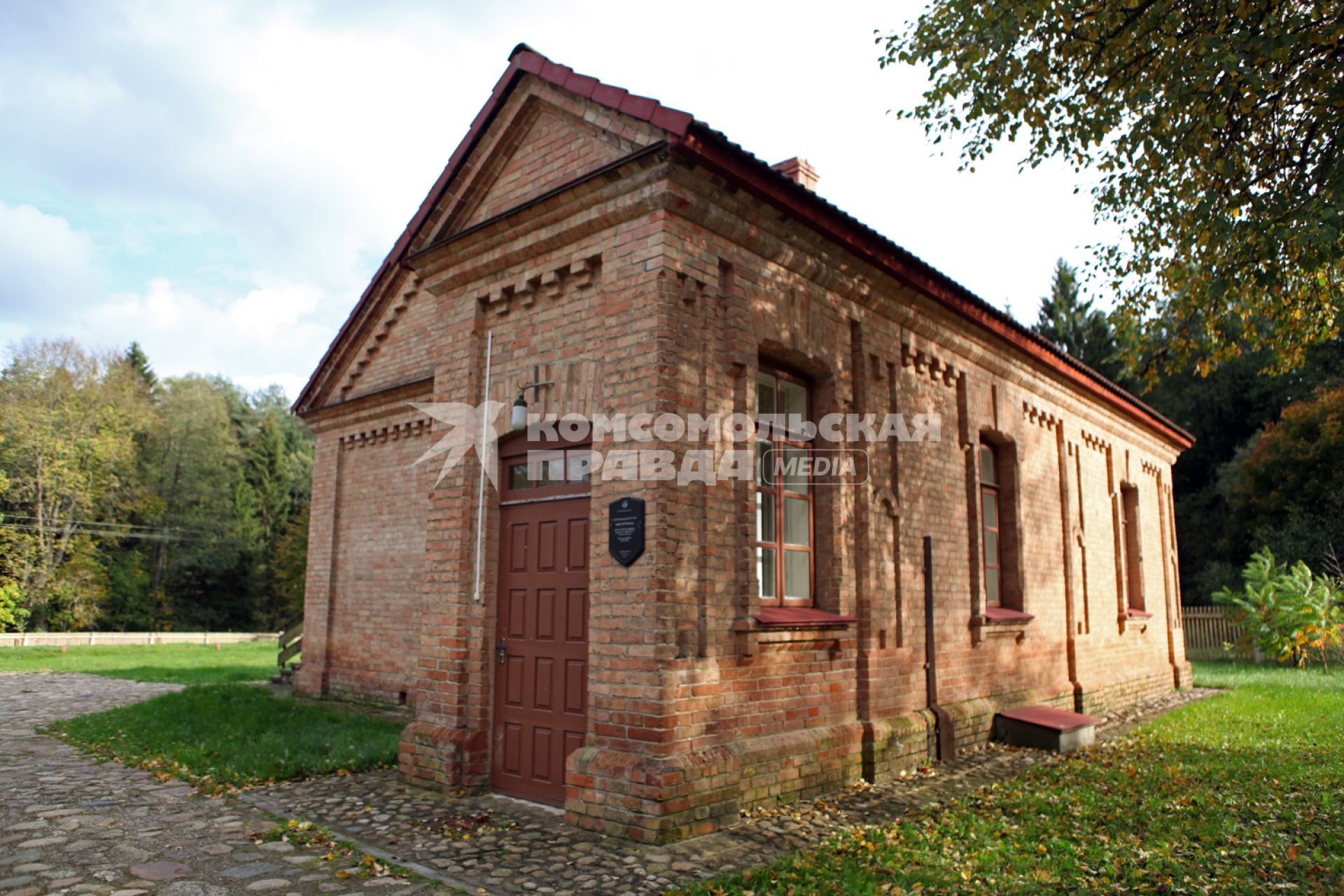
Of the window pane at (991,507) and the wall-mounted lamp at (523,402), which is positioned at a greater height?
the wall-mounted lamp at (523,402)

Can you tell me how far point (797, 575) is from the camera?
760 cm

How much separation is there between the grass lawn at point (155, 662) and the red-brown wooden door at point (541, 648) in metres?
11.5

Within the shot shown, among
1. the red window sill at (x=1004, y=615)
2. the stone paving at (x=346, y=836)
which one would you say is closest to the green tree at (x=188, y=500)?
the stone paving at (x=346, y=836)

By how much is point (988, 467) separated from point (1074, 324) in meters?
32.1

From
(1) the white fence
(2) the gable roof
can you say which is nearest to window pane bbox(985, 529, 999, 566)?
(2) the gable roof

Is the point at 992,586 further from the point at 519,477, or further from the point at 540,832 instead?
the point at 540,832

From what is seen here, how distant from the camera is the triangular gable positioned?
6496mm

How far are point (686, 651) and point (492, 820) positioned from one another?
1883mm

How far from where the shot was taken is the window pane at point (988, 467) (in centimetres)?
1090

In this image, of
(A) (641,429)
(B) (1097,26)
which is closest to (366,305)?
(A) (641,429)

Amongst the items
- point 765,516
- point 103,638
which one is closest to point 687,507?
point 765,516

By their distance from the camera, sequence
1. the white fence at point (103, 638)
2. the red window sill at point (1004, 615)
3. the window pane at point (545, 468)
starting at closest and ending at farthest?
the window pane at point (545, 468) → the red window sill at point (1004, 615) → the white fence at point (103, 638)

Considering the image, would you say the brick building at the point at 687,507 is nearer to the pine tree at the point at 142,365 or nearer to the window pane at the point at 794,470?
the window pane at the point at 794,470

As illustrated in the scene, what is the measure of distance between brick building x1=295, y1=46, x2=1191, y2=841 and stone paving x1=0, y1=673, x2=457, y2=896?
159 centimetres
